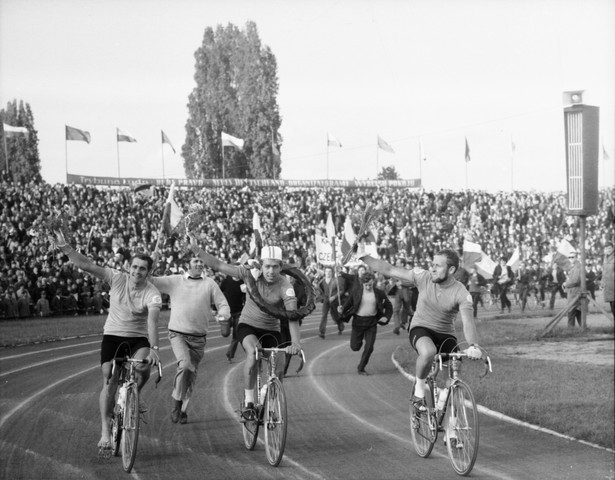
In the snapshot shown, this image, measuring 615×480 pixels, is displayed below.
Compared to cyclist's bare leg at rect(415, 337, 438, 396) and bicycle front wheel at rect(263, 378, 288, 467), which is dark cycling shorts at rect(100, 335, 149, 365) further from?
cyclist's bare leg at rect(415, 337, 438, 396)

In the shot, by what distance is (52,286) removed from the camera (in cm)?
3062

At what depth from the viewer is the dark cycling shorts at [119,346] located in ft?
30.3

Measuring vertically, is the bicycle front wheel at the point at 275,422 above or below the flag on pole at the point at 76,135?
below

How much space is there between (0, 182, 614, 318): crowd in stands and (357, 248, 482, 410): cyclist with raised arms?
12.8m

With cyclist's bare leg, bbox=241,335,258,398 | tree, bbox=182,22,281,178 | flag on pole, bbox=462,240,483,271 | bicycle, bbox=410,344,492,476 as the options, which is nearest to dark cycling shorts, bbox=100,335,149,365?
cyclist's bare leg, bbox=241,335,258,398

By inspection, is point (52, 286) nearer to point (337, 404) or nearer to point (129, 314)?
point (337, 404)

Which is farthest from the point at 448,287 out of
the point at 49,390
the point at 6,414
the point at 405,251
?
the point at 405,251

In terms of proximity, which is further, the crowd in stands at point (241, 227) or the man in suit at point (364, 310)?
the crowd in stands at point (241, 227)

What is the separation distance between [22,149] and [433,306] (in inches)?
3085

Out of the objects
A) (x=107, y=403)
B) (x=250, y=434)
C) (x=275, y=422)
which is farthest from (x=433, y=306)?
(x=107, y=403)

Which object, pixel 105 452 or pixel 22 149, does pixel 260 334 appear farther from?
pixel 22 149

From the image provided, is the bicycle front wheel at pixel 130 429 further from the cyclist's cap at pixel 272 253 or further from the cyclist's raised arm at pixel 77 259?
the cyclist's cap at pixel 272 253

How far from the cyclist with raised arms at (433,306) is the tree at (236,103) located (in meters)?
52.0

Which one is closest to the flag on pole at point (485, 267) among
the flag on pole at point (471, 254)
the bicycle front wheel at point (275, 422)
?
the flag on pole at point (471, 254)
